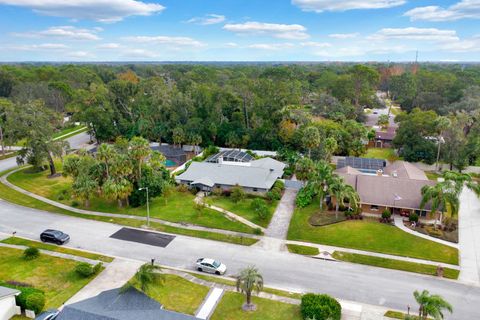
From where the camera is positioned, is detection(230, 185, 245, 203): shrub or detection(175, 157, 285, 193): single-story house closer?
detection(230, 185, 245, 203): shrub

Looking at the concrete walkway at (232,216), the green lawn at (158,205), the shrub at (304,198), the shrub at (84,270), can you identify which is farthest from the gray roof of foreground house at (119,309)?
the shrub at (304,198)

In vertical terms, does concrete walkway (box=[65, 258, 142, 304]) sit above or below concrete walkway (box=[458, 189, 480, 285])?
below

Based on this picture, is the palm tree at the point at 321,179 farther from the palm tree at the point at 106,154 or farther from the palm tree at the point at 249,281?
the palm tree at the point at 106,154

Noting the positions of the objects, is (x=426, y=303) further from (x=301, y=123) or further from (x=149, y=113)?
(x=149, y=113)

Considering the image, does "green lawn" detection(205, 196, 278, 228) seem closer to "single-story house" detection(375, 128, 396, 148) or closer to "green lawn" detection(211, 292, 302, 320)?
"green lawn" detection(211, 292, 302, 320)

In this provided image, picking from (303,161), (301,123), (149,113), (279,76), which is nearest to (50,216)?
(303,161)

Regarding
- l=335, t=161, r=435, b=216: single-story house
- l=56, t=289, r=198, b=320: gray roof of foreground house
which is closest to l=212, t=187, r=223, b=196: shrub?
l=335, t=161, r=435, b=216: single-story house

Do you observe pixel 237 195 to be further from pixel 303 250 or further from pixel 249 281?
pixel 249 281
